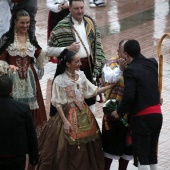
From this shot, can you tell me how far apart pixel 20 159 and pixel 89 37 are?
2.34 m

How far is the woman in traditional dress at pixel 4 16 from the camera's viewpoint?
34.0 ft

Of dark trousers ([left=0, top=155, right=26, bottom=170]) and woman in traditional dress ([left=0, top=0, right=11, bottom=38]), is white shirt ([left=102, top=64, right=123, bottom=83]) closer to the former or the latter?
dark trousers ([left=0, top=155, right=26, bottom=170])

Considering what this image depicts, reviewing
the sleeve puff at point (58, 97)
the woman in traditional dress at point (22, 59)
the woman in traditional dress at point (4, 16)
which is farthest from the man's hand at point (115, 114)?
the woman in traditional dress at point (4, 16)

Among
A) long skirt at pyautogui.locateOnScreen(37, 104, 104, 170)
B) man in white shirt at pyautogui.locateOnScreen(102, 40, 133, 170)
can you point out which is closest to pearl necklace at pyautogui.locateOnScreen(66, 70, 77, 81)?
man in white shirt at pyautogui.locateOnScreen(102, 40, 133, 170)

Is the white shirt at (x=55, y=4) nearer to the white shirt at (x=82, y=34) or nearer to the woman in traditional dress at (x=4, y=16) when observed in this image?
the woman in traditional dress at (x=4, y=16)

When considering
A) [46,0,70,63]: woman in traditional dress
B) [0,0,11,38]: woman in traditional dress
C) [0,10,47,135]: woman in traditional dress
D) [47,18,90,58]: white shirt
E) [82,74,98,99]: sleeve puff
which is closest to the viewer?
[82,74,98,99]: sleeve puff

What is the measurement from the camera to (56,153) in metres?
8.30

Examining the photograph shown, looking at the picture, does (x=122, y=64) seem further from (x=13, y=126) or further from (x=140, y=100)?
(x=13, y=126)

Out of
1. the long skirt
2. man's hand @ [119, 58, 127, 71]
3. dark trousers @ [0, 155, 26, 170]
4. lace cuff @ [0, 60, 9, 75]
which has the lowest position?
the long skirt

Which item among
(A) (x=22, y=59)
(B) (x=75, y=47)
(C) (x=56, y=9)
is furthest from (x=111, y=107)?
(C) (x=56, y=9)

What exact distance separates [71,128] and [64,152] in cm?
28

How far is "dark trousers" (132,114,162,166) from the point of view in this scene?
26.0 ft

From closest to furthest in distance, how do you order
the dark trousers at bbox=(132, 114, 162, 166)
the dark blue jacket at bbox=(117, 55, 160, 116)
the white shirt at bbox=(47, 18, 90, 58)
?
the dark blue jacket at bbox=(117, 55, 160, 116) < the dark trousers at bbox=(132, 114, 162, 166) < the white shirt at bbox=(47, 18, 90, 58)

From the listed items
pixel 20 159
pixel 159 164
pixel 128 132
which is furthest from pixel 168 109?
pixel 20 159
